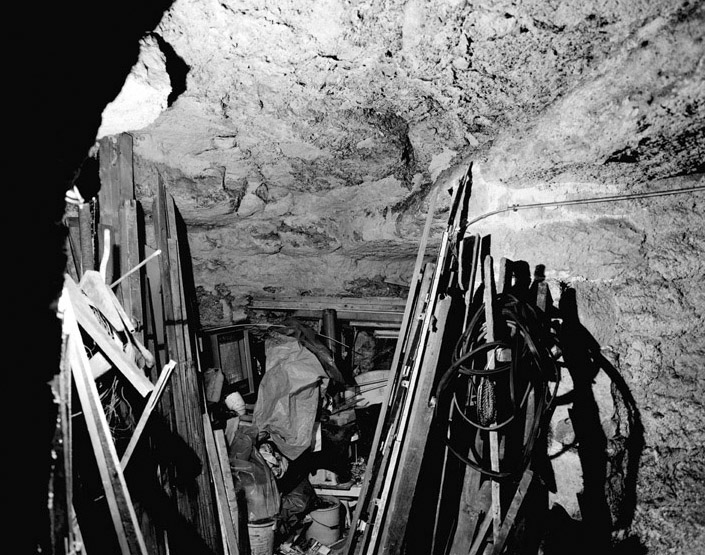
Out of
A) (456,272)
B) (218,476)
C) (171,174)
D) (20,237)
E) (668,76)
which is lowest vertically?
(218,476)

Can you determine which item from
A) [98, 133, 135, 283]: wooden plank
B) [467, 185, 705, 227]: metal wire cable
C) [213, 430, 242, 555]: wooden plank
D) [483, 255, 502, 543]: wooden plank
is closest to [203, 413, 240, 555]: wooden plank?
[213, 430, 242, 555]: wooden plank

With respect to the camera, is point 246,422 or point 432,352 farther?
point 246,422

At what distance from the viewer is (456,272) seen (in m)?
1.75

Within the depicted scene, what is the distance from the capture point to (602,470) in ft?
4.24

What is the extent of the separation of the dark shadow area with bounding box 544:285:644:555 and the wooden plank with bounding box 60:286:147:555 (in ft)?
4.37

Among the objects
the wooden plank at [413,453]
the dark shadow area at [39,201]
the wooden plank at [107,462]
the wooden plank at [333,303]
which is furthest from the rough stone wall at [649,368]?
the wooden plank at [333,303]

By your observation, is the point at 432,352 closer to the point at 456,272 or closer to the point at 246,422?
the point at 456,272

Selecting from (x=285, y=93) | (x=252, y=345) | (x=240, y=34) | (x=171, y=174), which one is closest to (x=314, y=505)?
(x=252, y=345)

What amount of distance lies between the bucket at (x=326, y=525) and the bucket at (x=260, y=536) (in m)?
0.42

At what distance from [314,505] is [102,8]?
3.17 m

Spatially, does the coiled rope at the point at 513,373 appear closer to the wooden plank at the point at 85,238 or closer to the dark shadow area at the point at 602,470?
the dark shadow area at the point at 602,470

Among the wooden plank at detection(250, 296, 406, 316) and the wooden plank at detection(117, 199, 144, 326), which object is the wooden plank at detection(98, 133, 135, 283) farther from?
the wooden plank at detection(250, 296, 406, 316)

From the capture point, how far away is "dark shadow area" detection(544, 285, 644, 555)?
4.23 ft

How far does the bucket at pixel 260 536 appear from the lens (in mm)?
2559
